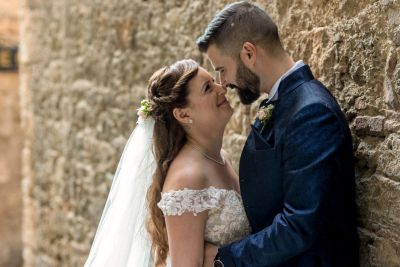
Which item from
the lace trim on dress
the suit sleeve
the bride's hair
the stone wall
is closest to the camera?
the suit sleeve

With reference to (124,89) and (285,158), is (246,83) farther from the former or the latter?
(124,89)

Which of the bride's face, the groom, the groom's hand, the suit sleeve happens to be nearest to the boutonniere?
the groom

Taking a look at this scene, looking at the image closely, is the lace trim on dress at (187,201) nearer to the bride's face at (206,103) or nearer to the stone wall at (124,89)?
the bride's face at (206,103)

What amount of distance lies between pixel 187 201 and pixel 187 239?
0.16 m

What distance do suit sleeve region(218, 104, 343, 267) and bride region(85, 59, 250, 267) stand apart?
43 cm

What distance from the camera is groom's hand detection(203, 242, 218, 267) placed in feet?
9.18

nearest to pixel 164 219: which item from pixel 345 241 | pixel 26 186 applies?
pixel 345 241

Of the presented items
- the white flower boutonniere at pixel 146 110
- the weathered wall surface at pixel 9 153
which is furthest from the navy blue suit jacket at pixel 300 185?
the weathered wall surface at pixel 9 153

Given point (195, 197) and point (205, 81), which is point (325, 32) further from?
point (195, 197)

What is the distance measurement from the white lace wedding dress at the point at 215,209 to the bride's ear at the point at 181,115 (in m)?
0.32

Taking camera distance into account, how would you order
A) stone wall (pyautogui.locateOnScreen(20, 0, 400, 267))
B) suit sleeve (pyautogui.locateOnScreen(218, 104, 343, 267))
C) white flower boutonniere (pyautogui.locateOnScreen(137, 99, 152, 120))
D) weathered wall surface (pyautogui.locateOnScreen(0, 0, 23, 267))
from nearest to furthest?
suit sleeve (pyautogui.locateOnScreen(218, 104, 343, 267)) → stone wall (pyautogui.locateOnScreen(20, 0, 400, 267)) → white flower boutonniere (pyautogui.locateOnScreen(137, 99, 152, 120)) → weathered wall surface (pyautogui.locateOnScreen(0, 0, 23, 267))

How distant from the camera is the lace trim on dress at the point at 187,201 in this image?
9.08 feet

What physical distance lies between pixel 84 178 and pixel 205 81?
3.39 m

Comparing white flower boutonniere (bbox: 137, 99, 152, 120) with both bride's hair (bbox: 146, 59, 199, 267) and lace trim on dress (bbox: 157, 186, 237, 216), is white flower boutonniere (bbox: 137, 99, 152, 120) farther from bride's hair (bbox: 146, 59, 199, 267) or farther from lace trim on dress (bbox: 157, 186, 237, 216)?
lace trim on dress (bbox: 157, 186, 237, 216)
